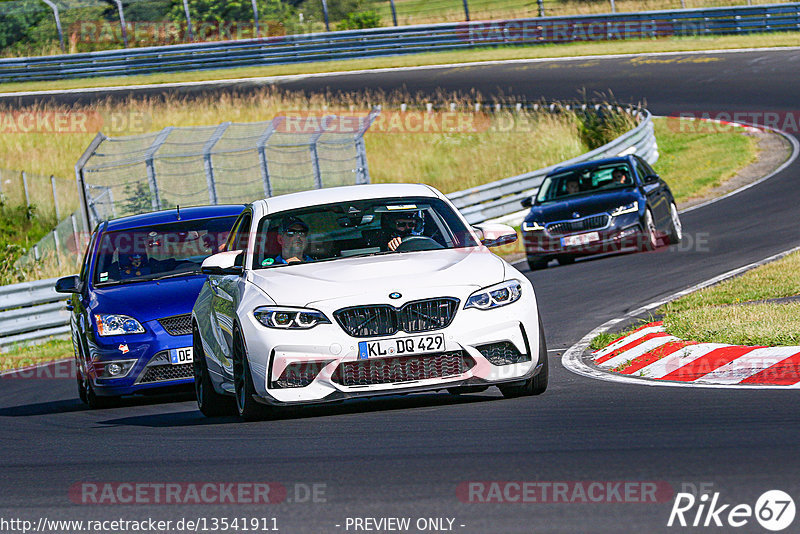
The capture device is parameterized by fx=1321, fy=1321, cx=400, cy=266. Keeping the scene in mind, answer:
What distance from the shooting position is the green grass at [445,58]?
1681 inches

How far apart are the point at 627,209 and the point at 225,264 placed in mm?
10664

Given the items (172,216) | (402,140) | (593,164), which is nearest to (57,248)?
(593,164)

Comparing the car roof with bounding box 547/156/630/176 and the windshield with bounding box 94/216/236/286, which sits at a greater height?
the windshield with bounding box 94/216/236/286

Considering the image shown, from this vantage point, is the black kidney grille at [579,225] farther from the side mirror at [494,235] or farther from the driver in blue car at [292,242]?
the driver in blue car at [292,242]

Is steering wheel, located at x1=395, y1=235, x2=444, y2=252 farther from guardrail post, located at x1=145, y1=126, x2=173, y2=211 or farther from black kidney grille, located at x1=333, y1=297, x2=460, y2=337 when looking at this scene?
guardrail post, located at x1=145, y1=126, x2=173, y2=211

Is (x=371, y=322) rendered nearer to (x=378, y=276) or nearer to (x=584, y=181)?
(x=378, y=276)

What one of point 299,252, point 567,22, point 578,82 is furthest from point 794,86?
point 299,252

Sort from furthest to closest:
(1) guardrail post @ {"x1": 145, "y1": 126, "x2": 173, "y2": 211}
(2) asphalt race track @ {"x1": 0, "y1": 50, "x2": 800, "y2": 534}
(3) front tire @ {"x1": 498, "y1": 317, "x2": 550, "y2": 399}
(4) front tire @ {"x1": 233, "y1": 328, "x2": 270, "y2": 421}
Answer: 1. (1) guardrail post @ {"x1": 145, "y1": 126, "x2": 173, "y2": 211}
2. (3) front tire @ {"x1": 498, "y1": 317, "x2": 550, "y2": 399}
3. (4) front tire @ {"x1": 233, "y1": 328, "x2": 270, "y2": 421}
4. (2) asphalt race track @ {"x1": 0, "y1": 50, "x2": 800, "y2": 534}

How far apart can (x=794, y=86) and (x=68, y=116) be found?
65.2 ft

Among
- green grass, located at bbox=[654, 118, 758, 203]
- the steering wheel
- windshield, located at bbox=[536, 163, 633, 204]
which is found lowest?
green grass, located at bbox=[654, 118, 758, 203]

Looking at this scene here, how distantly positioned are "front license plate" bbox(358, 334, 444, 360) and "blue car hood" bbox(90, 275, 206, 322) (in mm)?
3317

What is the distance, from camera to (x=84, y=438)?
9.17m

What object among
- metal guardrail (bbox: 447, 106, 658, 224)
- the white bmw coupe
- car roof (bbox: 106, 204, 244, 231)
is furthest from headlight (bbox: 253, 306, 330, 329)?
metal guardrail (bbox: 447, 106, 658, 224)

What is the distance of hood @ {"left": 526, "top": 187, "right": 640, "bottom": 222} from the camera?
19.0 metres
